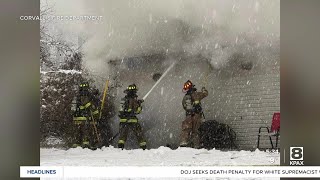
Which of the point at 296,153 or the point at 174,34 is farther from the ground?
the point at 174,34

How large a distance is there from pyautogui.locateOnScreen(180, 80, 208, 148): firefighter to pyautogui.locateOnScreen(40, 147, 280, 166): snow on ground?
9 centimetres

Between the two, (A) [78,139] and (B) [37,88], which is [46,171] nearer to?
(A) [78,139]

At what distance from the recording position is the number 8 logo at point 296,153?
515 cm

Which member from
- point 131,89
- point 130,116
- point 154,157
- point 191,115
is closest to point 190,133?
point 191,115

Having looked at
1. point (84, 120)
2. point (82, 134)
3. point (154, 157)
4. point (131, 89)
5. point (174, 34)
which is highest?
point (174, 34)

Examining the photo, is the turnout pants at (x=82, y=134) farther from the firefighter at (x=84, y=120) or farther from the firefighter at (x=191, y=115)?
the firefighter at (x=191, y=115)

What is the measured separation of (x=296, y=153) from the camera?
516 cm

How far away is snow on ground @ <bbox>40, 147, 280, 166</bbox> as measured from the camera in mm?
5191

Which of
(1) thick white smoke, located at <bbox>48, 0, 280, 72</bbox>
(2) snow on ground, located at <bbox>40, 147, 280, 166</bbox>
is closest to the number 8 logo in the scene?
(2) snow on ground, located at <bbox>40, 147, 280, 166</bbox>

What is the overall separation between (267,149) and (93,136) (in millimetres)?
1664

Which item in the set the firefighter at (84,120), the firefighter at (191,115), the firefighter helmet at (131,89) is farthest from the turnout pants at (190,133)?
the firefighter at (84,120)

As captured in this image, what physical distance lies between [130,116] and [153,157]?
0.45 m

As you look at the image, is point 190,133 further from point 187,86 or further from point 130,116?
point 130,116

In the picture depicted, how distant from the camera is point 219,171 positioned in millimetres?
5176
